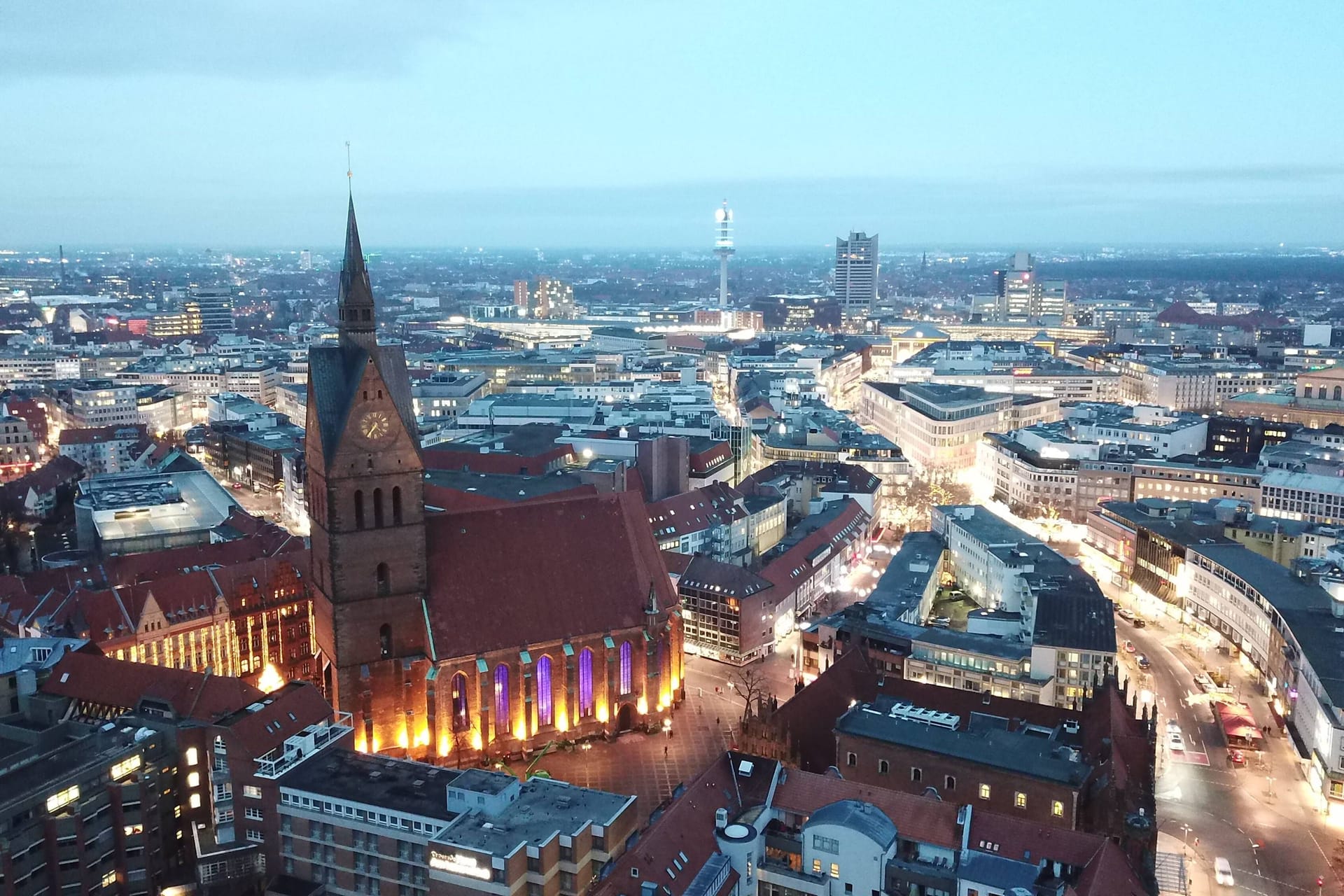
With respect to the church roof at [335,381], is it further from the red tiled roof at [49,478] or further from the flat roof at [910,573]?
the red tiled roof at [49,478]

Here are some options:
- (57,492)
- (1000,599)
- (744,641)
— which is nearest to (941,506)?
Result: (1000,599)

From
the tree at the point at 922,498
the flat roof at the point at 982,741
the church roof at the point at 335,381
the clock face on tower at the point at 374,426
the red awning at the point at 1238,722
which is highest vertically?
the church roof at the point at 335,381

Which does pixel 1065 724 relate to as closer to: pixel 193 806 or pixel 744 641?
pixel 744 641

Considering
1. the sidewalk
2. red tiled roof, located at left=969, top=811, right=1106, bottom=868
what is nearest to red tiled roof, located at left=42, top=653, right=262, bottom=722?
red tiled roof, located at left=969, top=811, right=1106, bottom=868

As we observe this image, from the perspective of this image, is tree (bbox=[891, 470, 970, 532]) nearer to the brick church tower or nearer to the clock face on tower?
the brick church tower

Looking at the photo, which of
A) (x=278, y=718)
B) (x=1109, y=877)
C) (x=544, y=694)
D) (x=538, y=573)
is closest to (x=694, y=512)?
(x=538, y=573)

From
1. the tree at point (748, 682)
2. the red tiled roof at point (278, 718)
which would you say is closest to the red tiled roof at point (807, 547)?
the tree at point (748, 682)

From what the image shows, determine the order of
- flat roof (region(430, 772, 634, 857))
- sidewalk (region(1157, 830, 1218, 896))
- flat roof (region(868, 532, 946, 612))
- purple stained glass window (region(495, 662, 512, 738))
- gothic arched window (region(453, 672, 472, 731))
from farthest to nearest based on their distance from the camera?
flat roof (region(868, 532, 946, 612)) → purple stained glass window (region(495, 662, 512, 738)) → gothic arched window (region(453, 672, 472, 731)) → sidewalk (region(1157, 830, 1218, 896)) → flat roof (region(430, 772, 634, 857))
